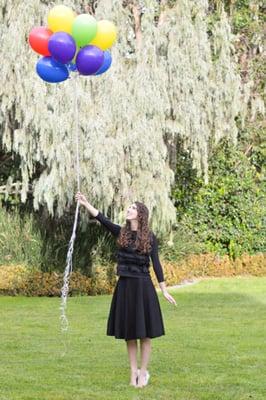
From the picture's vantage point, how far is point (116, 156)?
46.7ft

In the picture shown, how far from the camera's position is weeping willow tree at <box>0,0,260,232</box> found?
46.2ft

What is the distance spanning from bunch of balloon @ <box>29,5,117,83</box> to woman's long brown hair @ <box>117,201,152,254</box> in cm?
172

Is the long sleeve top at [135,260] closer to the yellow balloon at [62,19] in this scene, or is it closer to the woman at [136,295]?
the woman at [136,295]

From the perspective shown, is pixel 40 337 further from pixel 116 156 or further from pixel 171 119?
pixel 171 119

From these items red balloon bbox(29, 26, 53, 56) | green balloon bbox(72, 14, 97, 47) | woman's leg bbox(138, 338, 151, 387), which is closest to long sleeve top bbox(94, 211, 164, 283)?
woman's leg bbox(138, 338, 151, 387)

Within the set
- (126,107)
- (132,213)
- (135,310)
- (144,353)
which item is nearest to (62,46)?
(132,213)

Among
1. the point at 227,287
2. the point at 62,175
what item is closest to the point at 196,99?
the point at 62,175

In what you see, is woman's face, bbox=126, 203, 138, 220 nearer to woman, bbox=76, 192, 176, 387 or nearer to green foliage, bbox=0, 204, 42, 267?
woman, bbox=76, 192, 176, 387

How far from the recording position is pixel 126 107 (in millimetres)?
14242

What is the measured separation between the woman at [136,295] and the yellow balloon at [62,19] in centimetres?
203

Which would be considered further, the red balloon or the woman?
the red balloon

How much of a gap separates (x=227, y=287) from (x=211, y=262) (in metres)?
1.84

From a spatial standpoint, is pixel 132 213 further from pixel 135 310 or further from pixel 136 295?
pixel 135 310

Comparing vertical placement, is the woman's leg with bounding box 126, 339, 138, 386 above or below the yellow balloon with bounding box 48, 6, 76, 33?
below
